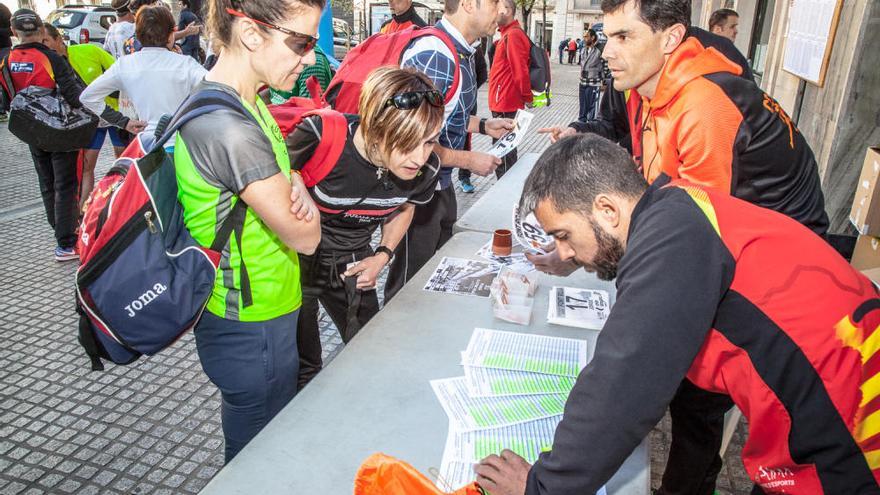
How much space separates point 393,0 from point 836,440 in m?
4.76

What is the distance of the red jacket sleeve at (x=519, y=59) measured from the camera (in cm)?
647

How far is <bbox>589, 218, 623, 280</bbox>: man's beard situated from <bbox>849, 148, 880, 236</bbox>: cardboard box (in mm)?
2566

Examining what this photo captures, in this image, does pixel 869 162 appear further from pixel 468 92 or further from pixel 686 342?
pixel 686 342

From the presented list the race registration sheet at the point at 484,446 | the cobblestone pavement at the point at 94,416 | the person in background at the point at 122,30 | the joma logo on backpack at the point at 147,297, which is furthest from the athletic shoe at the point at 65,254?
the race registration sheet at the point at 484,446

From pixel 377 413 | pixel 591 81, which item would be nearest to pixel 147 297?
pixel 377 413

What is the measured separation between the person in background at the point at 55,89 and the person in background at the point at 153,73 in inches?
18.0

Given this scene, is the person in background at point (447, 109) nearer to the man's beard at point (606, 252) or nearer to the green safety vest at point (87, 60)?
the man's beard at point (606, 252)

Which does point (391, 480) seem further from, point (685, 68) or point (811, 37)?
point (811, 37)

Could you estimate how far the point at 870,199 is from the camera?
125 inches

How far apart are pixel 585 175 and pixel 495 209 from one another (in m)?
2.04

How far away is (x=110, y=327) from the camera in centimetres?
156


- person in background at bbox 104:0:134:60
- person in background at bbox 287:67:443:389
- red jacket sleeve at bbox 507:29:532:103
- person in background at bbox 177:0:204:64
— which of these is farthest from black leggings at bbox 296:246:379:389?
person in background at bbox 177:0:204:64

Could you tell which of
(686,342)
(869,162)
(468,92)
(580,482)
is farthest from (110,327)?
(869,162)

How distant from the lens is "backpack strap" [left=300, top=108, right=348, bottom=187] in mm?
2154
